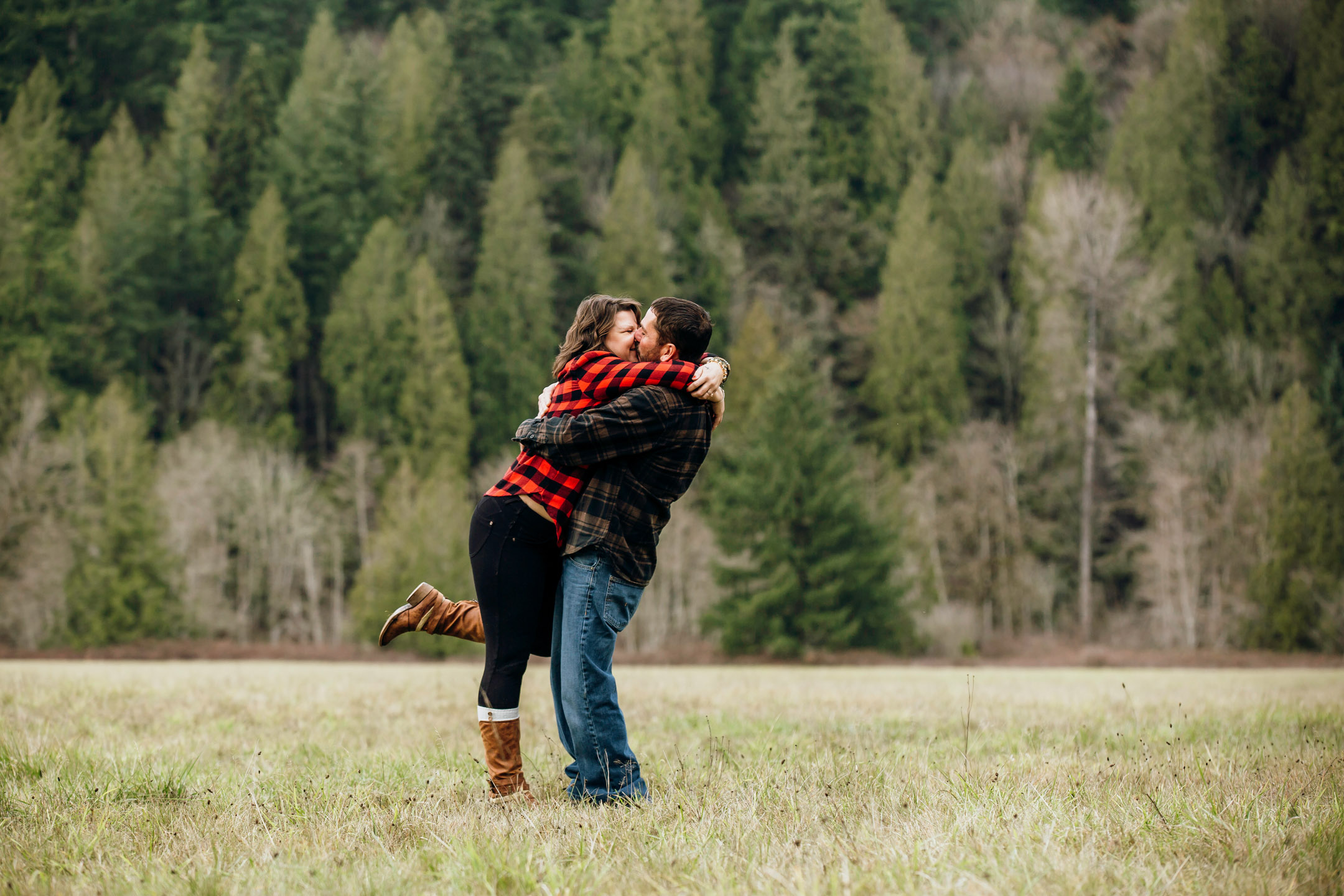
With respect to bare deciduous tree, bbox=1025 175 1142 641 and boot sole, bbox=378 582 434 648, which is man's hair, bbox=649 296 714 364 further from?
bare deciduous tree, bbox=1025 175 1142 641

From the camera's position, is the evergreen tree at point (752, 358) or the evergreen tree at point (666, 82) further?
the evergreen tree at point (666, 82)

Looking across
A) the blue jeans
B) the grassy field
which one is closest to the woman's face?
the blue jeans

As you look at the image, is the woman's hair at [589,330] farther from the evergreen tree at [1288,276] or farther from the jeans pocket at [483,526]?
the evergreen tree at [1288,276]

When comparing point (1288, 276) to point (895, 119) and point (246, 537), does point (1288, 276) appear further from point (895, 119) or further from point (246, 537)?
point (246, 537)

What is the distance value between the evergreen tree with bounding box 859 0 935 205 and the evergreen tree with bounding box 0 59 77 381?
38.6 m

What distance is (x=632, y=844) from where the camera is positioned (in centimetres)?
306

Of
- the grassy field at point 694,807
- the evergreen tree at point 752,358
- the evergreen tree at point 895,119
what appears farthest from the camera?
the evergreen tree at point 895,119

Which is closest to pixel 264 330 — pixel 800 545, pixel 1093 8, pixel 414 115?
pixel 414 115

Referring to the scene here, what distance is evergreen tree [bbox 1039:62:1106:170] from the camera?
168 ft

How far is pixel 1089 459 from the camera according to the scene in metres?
41.3

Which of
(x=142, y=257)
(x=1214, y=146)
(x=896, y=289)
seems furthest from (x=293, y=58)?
(x=1214, y=146)

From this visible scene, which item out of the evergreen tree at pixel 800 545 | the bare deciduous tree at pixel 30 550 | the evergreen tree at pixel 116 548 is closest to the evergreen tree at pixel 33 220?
the evergreen tree at pixel 116 548

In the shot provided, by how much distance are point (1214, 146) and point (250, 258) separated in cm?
4424

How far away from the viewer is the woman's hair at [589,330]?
4.27 meters
